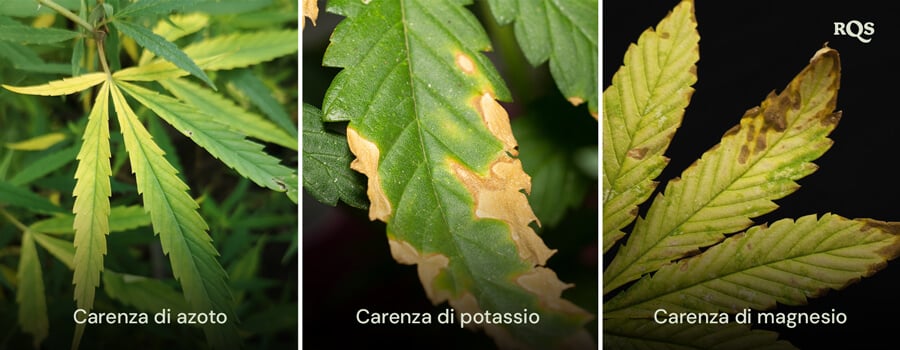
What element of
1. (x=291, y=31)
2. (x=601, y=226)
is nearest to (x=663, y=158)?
(x=601, y=226)

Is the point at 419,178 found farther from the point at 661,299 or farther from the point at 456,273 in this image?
the point at 661,299

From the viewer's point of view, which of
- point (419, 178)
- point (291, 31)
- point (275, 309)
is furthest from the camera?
point (275, 309)

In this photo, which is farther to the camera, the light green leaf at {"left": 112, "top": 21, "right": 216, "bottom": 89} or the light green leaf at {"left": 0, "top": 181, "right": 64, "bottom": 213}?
the light green leaf at {"left": 0, "top": 181, "right": 64, "bottom": 213}

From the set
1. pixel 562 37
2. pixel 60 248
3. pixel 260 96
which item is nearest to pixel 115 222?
pixel 60 248

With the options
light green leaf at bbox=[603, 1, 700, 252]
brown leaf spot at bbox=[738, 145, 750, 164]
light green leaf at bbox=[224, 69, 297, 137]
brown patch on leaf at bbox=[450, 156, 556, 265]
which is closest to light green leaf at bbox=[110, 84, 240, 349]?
light green leaf at bbox=[224, 69, 297, 137]

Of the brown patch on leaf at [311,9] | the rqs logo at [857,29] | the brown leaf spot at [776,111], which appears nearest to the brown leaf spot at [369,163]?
the brown patch on leaf at [311,9]

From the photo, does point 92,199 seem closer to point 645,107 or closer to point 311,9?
point 311,9

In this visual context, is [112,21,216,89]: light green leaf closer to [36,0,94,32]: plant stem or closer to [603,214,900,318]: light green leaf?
[36,0,94,32]: plant stem
